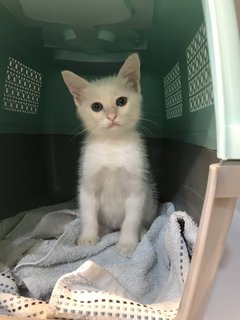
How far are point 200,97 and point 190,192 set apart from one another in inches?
11.6

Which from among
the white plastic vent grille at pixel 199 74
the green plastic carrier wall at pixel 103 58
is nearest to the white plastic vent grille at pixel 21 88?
the green plastic carrier wall at pixel 103 58

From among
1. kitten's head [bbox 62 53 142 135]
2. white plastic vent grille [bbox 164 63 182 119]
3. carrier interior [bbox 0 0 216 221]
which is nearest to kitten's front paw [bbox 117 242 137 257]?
carrier interior [bbox 0 0 216 221]

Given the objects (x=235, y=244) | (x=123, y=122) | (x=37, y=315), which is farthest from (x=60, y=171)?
(x=37, y=315)

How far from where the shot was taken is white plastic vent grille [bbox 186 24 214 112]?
85 centimetres

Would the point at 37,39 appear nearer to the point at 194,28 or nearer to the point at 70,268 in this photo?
the point at 194,28

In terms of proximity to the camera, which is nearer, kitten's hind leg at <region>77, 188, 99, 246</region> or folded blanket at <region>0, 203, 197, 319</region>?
folded blanket at <region>0, 203, 197, 319</region>

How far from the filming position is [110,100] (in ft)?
3.72

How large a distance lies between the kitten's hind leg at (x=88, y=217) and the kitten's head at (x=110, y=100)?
210 mm

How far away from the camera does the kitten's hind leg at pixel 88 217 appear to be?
116 cm

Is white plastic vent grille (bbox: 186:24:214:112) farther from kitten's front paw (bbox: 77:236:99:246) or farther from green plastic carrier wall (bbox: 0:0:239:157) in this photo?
kitten's front paw (bbox: 77:236:99:246)

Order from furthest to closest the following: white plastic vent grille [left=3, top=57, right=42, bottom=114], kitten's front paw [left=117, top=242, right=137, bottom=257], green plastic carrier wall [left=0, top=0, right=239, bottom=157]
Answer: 1. white plastic vent grille [left=3, top=57, right=42, bottom=114]
2. kitten's front paw [left=117, top=242, right=137, bottom=257]
3. green plastic carrier wall [left=0, top=0, right=239, bottom=157]

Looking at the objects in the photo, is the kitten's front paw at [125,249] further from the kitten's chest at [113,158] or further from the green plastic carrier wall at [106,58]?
the green plastic carrier wall at [106,58]

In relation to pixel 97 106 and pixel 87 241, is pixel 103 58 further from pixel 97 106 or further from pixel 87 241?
pixel 87 241

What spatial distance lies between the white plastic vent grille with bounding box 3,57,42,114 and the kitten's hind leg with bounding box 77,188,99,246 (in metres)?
0.37
